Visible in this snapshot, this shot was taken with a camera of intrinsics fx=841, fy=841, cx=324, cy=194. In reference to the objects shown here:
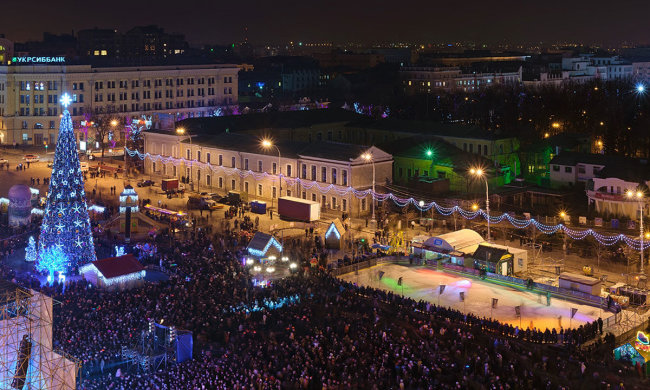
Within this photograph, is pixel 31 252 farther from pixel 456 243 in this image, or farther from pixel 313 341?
pixel 456 243

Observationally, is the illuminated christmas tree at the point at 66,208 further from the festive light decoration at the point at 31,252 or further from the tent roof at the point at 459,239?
the tent roof at the point at 459,239

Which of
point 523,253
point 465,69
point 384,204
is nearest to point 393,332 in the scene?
point 523,253

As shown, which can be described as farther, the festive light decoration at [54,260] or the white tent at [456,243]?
the white tent at [456,243]

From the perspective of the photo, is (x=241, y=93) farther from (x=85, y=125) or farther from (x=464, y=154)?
(x=464, y=154)

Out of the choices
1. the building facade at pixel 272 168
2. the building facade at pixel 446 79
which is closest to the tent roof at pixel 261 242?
the building facade at pixel 272 168

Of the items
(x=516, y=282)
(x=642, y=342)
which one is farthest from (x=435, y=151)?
(x=642, y=342)

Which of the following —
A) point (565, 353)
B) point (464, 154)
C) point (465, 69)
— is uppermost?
point (465, 69)

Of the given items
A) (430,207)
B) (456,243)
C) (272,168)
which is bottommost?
(456,243)
